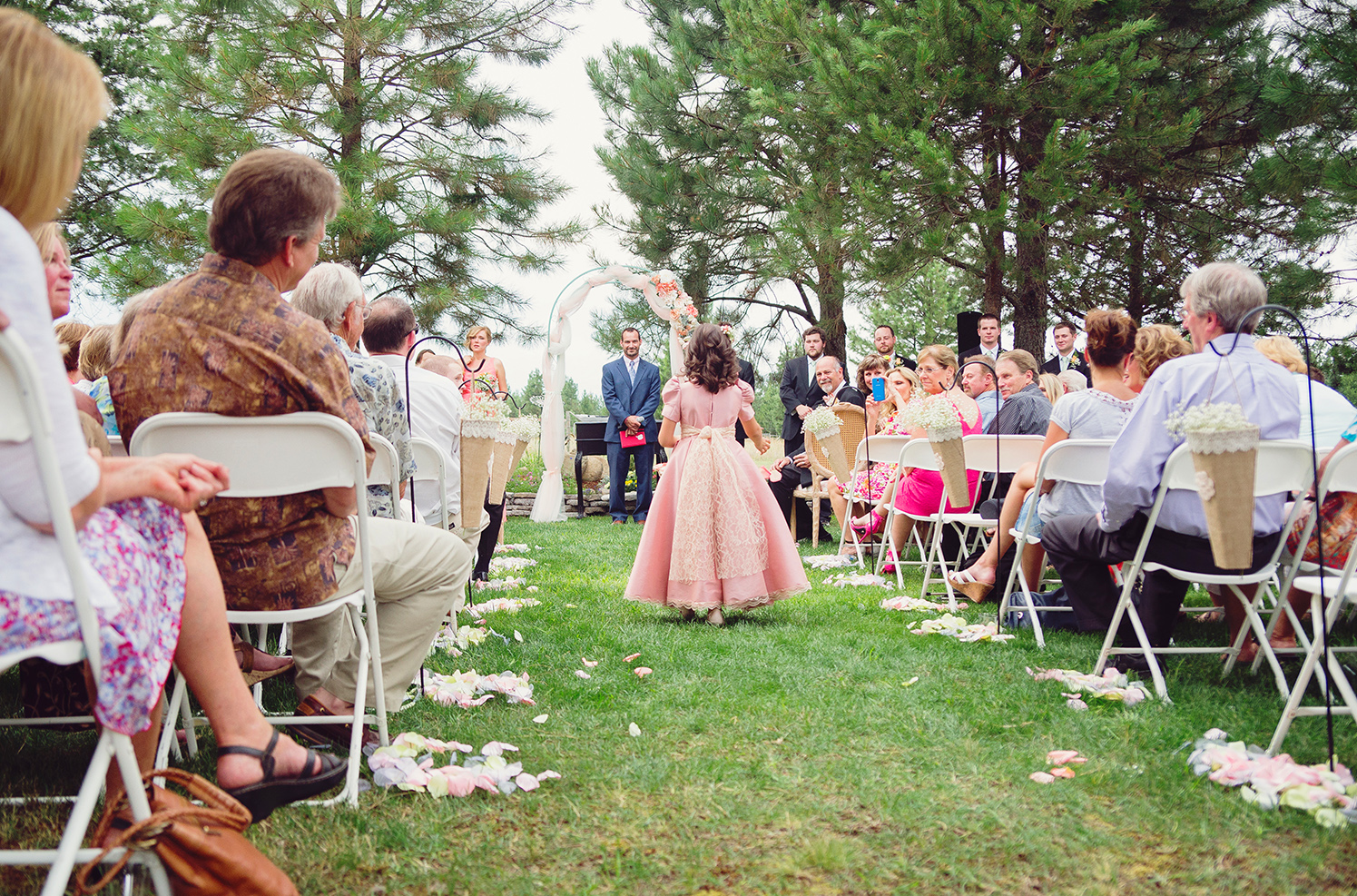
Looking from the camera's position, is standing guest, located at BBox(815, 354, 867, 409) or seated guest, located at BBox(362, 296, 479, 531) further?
standing guest, located at BBox(815, 354, 867, 409)

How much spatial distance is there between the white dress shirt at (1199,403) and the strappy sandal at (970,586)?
216 cm

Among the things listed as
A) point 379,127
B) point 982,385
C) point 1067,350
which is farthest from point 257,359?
point 379,127

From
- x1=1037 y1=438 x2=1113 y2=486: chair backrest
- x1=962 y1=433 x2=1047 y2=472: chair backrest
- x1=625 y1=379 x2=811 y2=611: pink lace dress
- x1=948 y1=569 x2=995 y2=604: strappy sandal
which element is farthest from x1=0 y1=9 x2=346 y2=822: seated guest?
x1=948 y1=569 x2=995 y2=604: strappy sandal

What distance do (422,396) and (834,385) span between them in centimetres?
495

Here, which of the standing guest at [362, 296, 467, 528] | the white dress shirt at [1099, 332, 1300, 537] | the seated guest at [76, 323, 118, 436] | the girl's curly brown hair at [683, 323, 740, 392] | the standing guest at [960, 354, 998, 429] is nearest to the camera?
the white dress shirt at [1099, 332, 1300, 537]

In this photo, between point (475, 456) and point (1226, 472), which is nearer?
point (1226, 472)

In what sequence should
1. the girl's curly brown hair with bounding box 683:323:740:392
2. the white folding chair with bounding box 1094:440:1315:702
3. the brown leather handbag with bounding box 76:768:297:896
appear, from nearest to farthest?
1. the brown leather handbag with bounding box 76:768:297:896
2. the white folding chair with bounding box 1094:440:1315:702
3. the girl's curly brown hair with bounding box 683:323:740:392

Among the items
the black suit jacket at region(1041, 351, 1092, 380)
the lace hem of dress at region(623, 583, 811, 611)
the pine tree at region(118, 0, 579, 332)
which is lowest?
the lace hem of dress at region(623, 583, 811, 611)

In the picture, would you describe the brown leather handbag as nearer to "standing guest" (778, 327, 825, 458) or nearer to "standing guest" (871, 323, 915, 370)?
"standing guest" (871, 323, 915, 370)

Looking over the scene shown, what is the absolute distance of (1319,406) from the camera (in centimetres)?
387

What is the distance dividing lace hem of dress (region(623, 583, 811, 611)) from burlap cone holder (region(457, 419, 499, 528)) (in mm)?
1386

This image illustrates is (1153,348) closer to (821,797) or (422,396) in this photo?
(821,797)

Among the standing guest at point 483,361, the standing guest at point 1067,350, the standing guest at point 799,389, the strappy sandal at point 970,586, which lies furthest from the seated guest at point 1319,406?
the standing guest at point 483,361

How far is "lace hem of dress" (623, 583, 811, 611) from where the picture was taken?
4.95 meters
